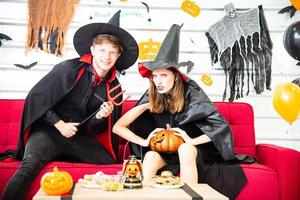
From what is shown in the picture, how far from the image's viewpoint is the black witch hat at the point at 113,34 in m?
3.75

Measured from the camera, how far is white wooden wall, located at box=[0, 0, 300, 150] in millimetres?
4449

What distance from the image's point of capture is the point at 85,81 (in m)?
3.82

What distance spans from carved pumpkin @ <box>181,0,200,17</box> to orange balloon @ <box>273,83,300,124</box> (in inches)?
47.0

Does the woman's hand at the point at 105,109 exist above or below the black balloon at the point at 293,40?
below

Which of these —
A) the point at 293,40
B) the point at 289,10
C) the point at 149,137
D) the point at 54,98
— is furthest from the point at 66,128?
the point at 289,10

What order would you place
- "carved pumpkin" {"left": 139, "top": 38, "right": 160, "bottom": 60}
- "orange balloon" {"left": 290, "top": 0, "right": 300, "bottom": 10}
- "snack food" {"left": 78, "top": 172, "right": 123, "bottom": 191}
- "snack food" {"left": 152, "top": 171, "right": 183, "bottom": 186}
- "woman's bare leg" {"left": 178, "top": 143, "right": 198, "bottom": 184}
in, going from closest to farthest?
1. "snack food" {"left": 78, "top": 172, "right": 123, "bottom": 191}
2. "snack food" {"left": 152, "top": 171, "right": 183, "bottom": 186}
3. "woman's bare leg" {"left": 178, "top": 143, "right": 198, "bottom": 184}
4. "orange balloon" {"left": 290, "top": 0, "right": 300, "bottom": 10}
5. "carved pumpkin" {"left": 139, "top": 38, "right": 160, "bottom": 60}

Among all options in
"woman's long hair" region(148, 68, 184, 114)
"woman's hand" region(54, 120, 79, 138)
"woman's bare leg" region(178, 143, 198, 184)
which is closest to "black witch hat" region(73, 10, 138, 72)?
"woman's long hair" region(148, 68, 184, 114)

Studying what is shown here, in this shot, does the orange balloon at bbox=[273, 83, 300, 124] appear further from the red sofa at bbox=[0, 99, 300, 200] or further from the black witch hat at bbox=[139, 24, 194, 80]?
the black witch hat at bbox=[139, 24, 194, 80]

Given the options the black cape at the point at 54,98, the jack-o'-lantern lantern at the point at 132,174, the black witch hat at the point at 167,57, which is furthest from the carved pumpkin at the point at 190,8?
the jack-o'-lantern lantern at the point at 132,174

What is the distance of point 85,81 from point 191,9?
1.53 meters

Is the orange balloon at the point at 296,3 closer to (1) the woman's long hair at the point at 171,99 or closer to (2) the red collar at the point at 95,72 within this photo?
(1) the woman's long hair at the point at 171,99

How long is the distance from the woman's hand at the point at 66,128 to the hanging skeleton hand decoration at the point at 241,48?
5.91 ft

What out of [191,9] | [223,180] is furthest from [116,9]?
[223,180]

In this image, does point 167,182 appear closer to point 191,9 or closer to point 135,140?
point 135,140
